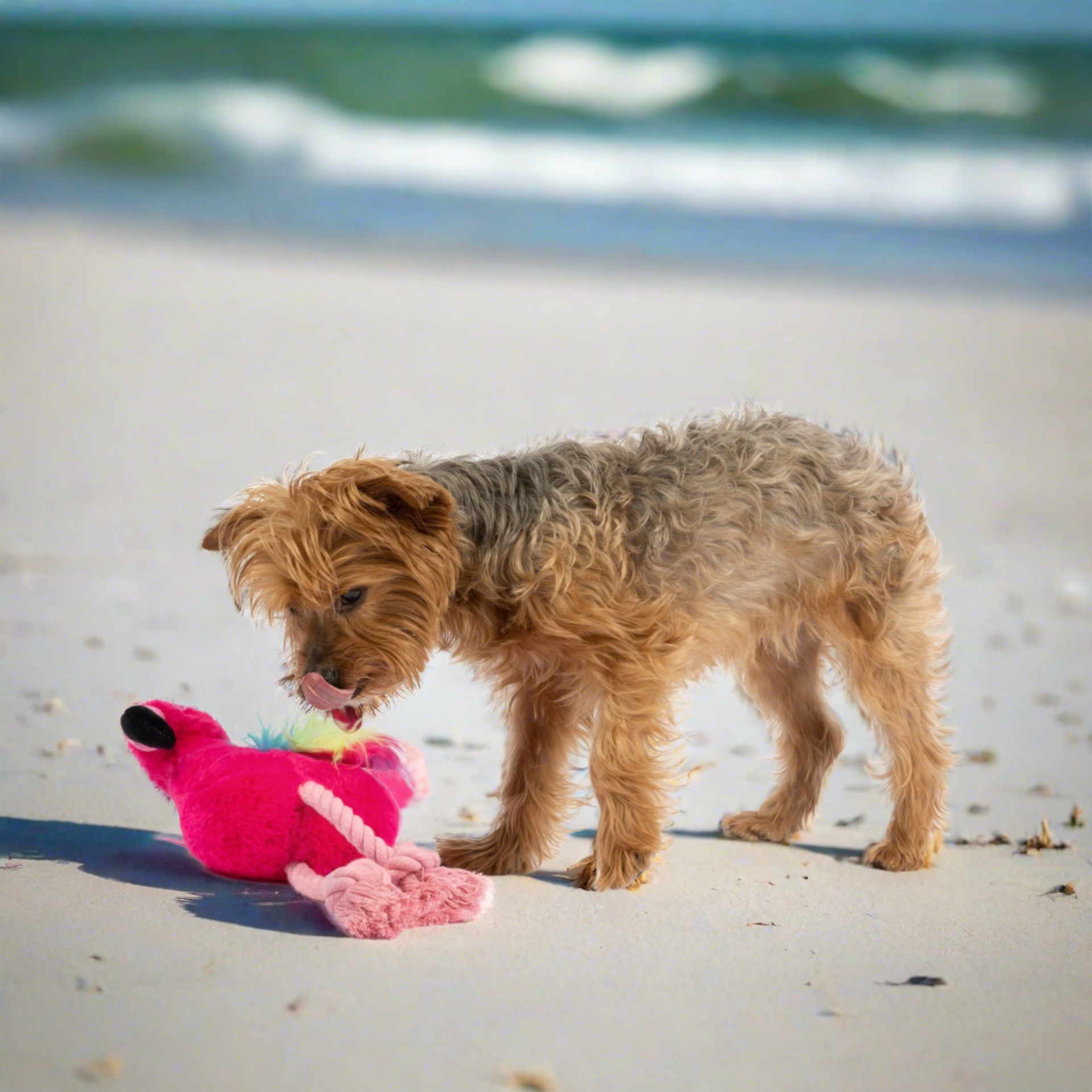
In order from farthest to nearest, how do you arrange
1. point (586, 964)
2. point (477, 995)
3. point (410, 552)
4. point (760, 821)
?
point (760, 821) → point (410, 552) → point (586, 964) → point (477, 995)

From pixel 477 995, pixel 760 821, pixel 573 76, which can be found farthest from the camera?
pixel 573 76

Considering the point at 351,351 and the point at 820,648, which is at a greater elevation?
the point at 351,351

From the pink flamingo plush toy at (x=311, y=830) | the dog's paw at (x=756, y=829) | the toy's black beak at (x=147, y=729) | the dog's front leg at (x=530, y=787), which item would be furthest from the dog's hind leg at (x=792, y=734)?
the toy's black beak at (x=147, y=729)

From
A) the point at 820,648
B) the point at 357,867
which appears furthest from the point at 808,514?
the point at 357,867

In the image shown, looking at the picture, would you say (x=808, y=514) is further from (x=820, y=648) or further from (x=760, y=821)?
(x=760, y=821)

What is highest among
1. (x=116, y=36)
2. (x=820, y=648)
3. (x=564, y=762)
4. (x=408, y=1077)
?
(x=116, y=36)

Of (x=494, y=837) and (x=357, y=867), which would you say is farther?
(x=494, y=837)

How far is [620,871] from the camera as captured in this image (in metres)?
4.54

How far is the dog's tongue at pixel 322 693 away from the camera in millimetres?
4168

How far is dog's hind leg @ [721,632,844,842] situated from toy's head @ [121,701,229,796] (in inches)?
78.4

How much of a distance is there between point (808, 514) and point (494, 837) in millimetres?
1524

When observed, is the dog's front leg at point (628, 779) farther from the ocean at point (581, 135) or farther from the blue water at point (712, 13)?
the blue water at point (712, 13)

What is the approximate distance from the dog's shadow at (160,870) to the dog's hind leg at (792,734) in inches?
74.4

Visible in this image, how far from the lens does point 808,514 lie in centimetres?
475
